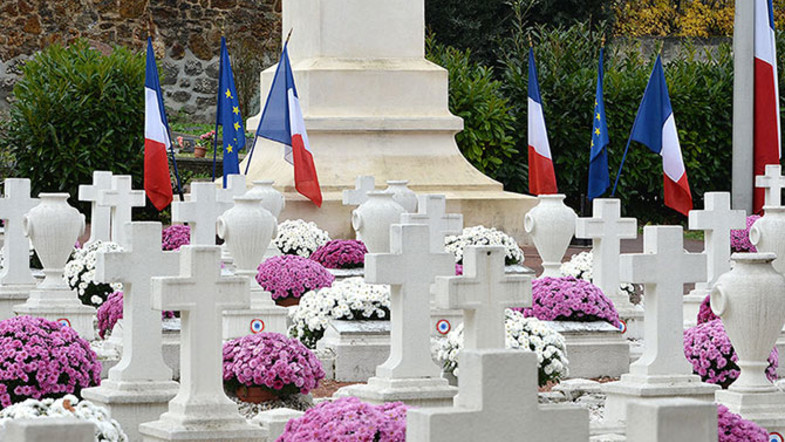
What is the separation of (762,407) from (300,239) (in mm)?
7372

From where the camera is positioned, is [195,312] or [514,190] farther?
[514,190]

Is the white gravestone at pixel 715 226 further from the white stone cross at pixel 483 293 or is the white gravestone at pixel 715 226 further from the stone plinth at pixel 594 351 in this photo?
the white stone cross at pixel 483 293

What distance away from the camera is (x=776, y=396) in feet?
24.9

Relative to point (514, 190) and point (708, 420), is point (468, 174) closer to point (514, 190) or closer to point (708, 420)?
point (514, 190)

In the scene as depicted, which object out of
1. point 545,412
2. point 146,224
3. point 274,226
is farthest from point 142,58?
point 545,412

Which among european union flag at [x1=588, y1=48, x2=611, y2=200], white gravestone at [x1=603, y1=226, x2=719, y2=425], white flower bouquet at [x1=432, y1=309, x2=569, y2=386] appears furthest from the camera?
european union flag at [x1=588, y1=48, x2=611, y2=200]

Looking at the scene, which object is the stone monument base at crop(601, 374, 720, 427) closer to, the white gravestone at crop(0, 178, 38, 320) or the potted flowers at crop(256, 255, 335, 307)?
the potted flowers at crop(256, 255, 335, 307)

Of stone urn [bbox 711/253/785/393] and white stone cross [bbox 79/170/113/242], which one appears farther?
white stone cross [bbox 79/170/113/242]

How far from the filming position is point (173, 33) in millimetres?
27609

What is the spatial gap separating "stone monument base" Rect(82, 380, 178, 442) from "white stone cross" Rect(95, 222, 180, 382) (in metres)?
0.04

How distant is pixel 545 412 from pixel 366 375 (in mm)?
5676

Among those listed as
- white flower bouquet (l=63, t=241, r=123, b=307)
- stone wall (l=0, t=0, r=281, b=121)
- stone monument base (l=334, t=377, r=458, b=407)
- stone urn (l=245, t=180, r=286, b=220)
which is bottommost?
stone monument base (l=334, t=377, r=458, b=407)

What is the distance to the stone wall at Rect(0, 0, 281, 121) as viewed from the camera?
85.7ft

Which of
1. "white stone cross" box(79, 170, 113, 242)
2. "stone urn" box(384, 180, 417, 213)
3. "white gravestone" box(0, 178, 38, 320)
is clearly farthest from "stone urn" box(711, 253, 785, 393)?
"white stone cross" box(79, 170, 113, 242)
